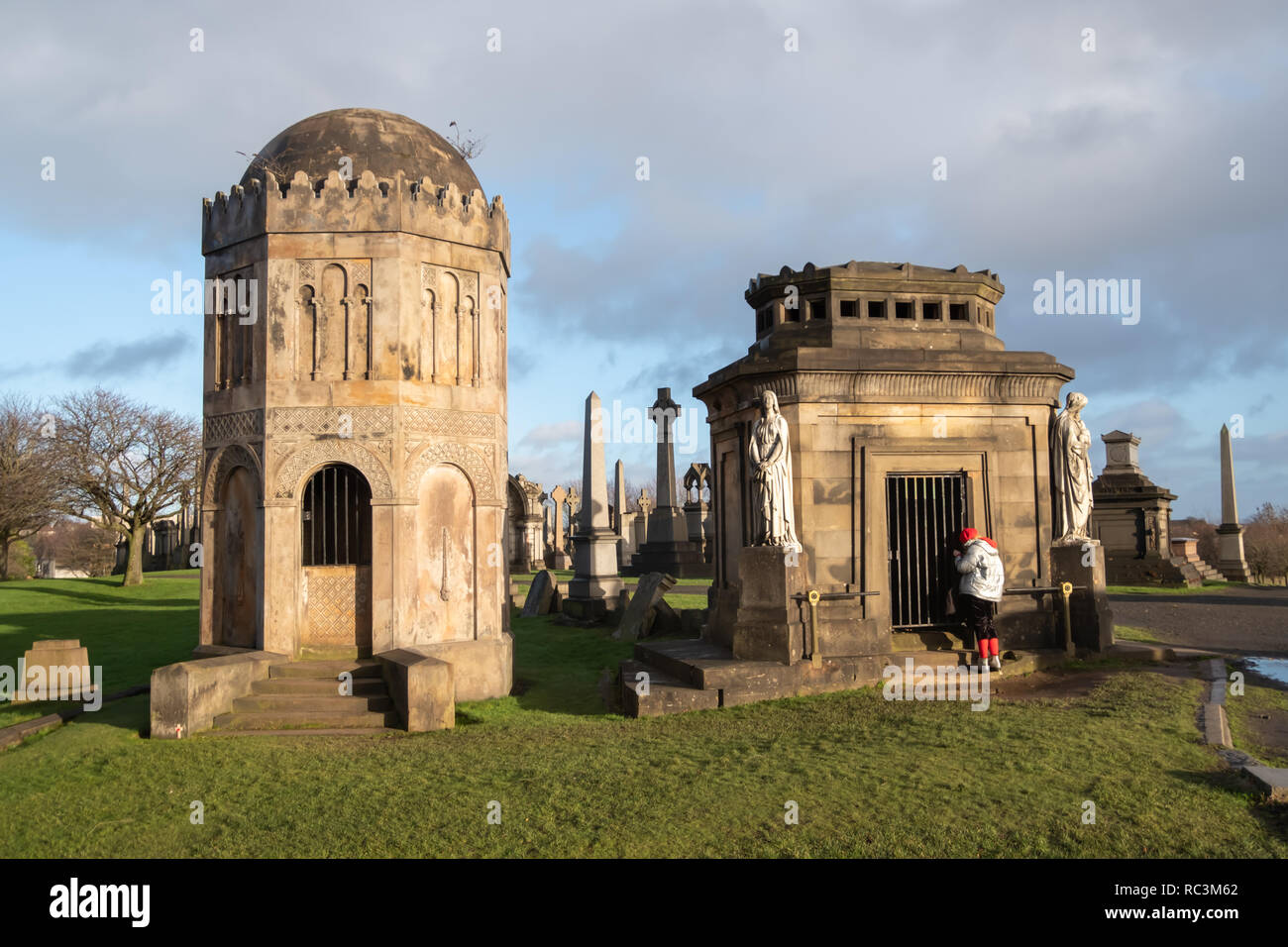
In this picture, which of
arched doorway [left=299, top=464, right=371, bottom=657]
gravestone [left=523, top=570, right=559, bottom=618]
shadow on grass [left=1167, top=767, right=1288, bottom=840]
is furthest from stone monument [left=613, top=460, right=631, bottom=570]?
shadow on grass [left=1167, top=767, right=1288, bottom=840]

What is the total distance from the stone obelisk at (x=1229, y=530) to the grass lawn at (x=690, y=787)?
2687cm

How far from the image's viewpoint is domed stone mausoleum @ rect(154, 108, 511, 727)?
1155cm

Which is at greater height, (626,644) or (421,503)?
(421,503)

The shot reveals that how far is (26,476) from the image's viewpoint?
93.6ft

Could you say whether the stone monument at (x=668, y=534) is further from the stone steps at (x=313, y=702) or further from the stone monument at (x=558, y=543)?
the stone steps at (x=313, y=702)

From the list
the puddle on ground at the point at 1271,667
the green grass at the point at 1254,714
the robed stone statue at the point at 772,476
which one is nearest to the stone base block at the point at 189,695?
the robed stone statue at the point at 772,476

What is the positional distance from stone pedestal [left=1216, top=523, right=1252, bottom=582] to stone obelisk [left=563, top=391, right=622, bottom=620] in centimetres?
2377

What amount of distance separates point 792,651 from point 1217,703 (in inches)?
171

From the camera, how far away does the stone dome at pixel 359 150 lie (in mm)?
12301

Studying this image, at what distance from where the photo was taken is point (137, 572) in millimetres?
30906

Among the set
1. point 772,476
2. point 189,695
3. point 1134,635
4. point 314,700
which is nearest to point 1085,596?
point 1134,635

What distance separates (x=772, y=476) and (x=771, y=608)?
1.63 meters
